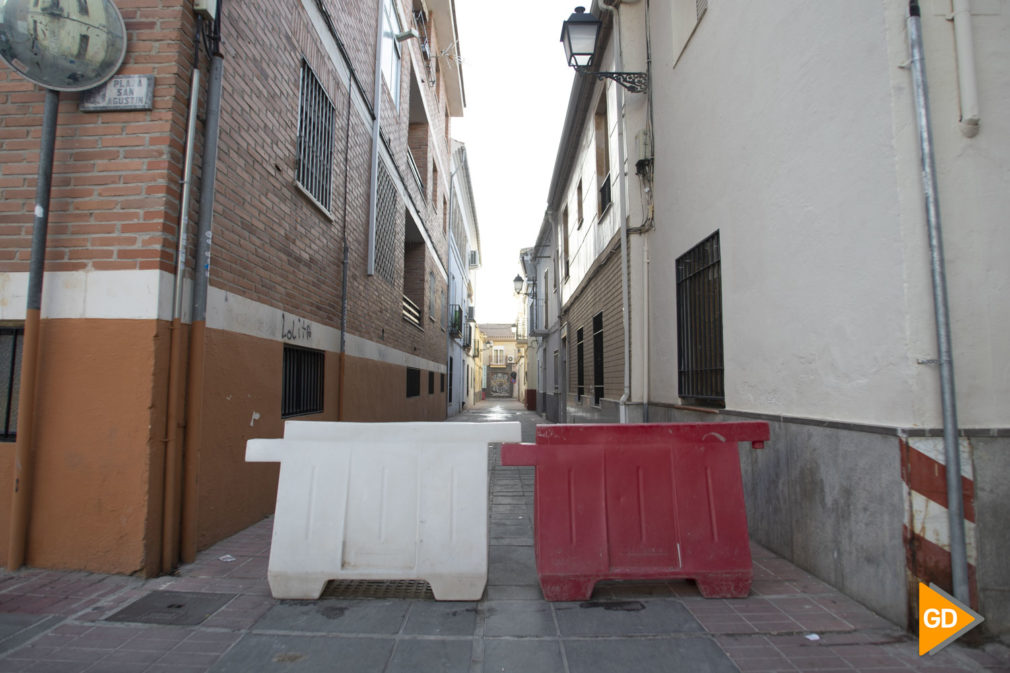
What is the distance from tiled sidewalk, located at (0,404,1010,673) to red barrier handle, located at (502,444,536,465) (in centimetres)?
79

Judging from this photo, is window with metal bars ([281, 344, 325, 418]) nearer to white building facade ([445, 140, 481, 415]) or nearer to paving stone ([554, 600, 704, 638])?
paving stone ([554, 600, 704, 638])

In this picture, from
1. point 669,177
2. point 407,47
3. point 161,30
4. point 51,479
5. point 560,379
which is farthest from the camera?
point 560,379

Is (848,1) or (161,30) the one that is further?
(161,30)

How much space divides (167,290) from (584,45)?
6303mm

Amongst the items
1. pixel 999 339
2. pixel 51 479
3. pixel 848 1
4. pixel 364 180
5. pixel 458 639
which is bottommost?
pixel 458 639

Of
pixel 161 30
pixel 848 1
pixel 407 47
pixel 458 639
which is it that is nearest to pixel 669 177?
pixel 848 1

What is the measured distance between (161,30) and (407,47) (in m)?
8.99

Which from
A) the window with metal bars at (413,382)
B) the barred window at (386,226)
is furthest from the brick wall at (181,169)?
the window with metal bars at (413,382)

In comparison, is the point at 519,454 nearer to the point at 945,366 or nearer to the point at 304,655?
the point at 304,655

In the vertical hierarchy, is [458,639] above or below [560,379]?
below

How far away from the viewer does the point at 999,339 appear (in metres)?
2.80

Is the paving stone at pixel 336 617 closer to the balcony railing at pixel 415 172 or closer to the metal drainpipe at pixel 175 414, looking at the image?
the metal drainpipe at pixel 175 414

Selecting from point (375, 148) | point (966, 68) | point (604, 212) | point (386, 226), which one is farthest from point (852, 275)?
point (386, 226)

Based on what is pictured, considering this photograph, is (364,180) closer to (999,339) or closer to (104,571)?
(104,571)
